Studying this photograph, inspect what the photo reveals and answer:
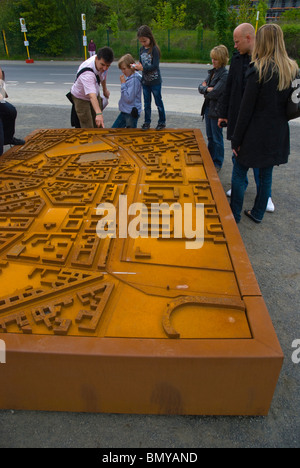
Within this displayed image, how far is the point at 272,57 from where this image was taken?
3150 millimetres

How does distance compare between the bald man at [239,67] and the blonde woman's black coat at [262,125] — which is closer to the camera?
the blonde woman's black coat at [262,125]

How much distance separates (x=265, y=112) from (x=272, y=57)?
0.49 meters

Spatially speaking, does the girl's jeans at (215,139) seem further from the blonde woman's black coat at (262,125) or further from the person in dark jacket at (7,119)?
the person in dark jacket at (7,119)

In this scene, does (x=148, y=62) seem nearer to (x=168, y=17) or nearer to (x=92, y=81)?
(x=92, y=81)

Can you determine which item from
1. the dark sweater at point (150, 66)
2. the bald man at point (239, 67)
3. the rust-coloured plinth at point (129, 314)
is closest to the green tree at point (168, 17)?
the dark sweater at point (150, 66)

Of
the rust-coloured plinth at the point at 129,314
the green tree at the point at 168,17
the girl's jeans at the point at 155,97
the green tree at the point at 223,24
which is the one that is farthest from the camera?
the green tree at the point at 168,17

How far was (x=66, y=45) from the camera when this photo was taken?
945 inches

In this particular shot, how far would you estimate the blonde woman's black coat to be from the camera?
3.26 metres

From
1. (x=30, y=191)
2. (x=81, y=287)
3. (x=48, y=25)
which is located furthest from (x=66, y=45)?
(x=81, y=287)

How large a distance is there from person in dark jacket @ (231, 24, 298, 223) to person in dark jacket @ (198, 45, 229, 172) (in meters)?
1.22

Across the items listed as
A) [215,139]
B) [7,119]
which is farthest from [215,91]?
[7,119]

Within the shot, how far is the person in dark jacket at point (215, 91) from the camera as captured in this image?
474 centimetres

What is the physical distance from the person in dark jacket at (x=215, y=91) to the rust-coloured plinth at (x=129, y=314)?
6.45 ft
